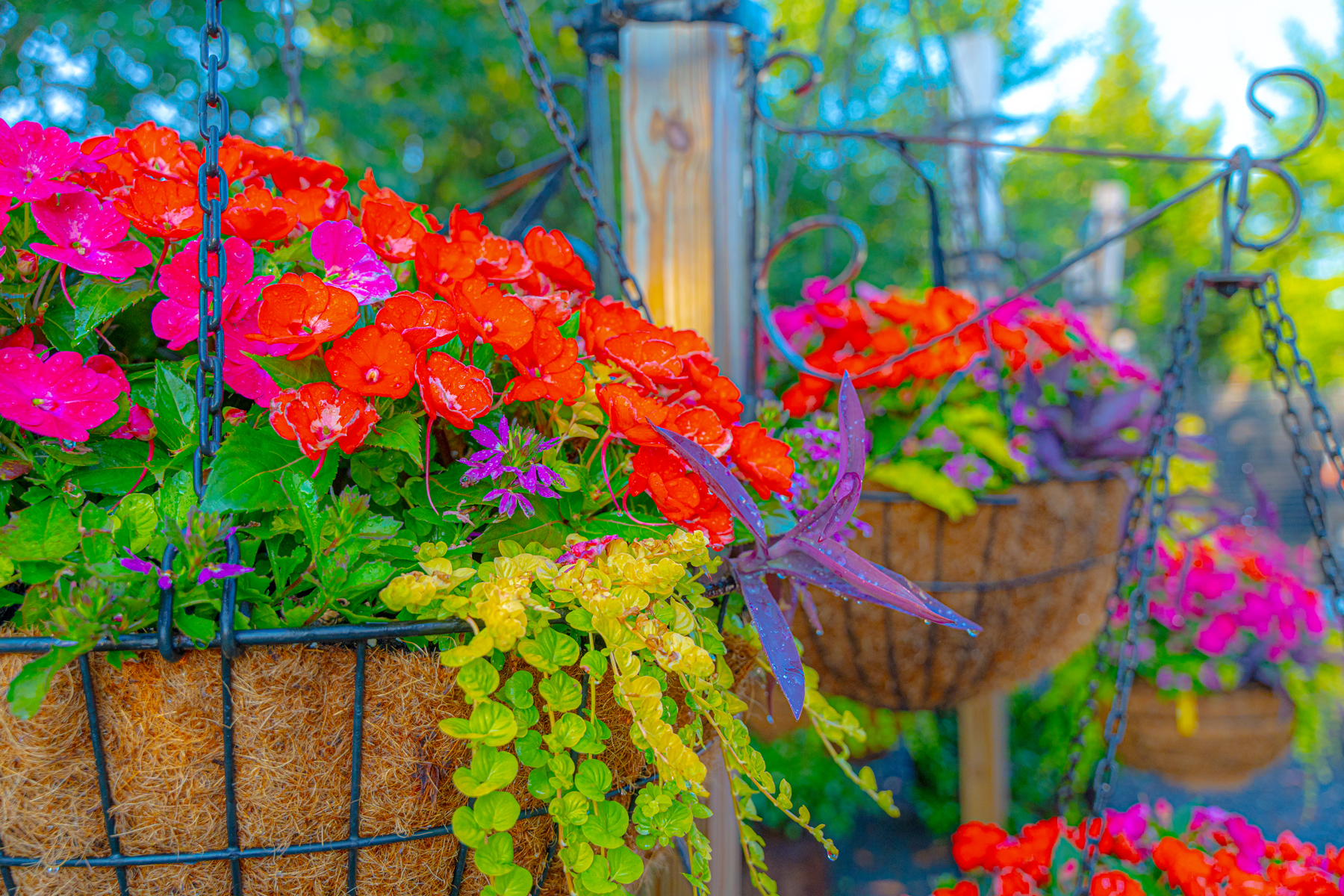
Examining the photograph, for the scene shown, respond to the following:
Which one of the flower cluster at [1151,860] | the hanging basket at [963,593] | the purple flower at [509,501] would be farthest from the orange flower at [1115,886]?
the purple flower at [509,501]

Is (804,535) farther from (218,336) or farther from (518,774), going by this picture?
(218,336)

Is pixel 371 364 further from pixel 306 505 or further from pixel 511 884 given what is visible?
A: pixel 511 884

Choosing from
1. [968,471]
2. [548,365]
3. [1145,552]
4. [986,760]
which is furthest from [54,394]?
[986,760]

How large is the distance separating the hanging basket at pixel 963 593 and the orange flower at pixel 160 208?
811mm

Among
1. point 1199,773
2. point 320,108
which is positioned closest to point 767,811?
point 1199,773

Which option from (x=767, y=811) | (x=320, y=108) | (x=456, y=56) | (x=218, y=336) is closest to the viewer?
(x=218, y=336)

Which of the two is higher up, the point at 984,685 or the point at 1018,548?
the point at 1018,548

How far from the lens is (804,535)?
1.62ft

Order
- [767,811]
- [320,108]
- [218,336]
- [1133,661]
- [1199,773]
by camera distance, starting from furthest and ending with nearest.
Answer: [320,108], [767,811], [1199,773], [1133,661], [218,336]

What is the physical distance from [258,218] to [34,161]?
0.11 m

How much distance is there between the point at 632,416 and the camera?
1.63ft

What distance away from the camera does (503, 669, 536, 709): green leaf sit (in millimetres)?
421

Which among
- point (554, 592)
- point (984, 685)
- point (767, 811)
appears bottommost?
point (767, 811)

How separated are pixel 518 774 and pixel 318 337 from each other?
0.25 metres
